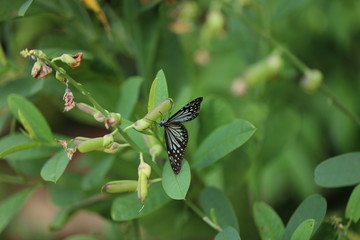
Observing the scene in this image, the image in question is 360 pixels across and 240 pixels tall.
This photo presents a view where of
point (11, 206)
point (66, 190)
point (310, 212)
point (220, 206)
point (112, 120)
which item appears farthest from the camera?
point (66, 190)

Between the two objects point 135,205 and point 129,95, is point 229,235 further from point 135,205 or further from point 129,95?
point 129,95

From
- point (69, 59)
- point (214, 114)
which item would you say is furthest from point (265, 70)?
point (69, 59)

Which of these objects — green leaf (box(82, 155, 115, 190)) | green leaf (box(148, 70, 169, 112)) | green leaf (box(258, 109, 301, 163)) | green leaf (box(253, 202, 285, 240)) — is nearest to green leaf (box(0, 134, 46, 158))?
green leaf (box(82, 155, 115, 190))

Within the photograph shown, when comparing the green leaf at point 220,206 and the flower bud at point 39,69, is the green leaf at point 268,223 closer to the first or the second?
the green leaf at point 220,206

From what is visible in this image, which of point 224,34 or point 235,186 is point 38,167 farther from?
point 224,34

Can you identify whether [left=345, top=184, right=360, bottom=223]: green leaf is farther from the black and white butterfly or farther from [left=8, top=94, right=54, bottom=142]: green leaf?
[left=8, top=94, right=54, bottom=142]: green leaf

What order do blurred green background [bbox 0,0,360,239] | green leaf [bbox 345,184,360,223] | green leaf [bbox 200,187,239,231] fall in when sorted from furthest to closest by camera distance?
1. blurred green background [bbox 0,0,360,239]
2. green leaf [bbox 200,187,239,231]
3. green leaf [bbox 345,184,360,223]
